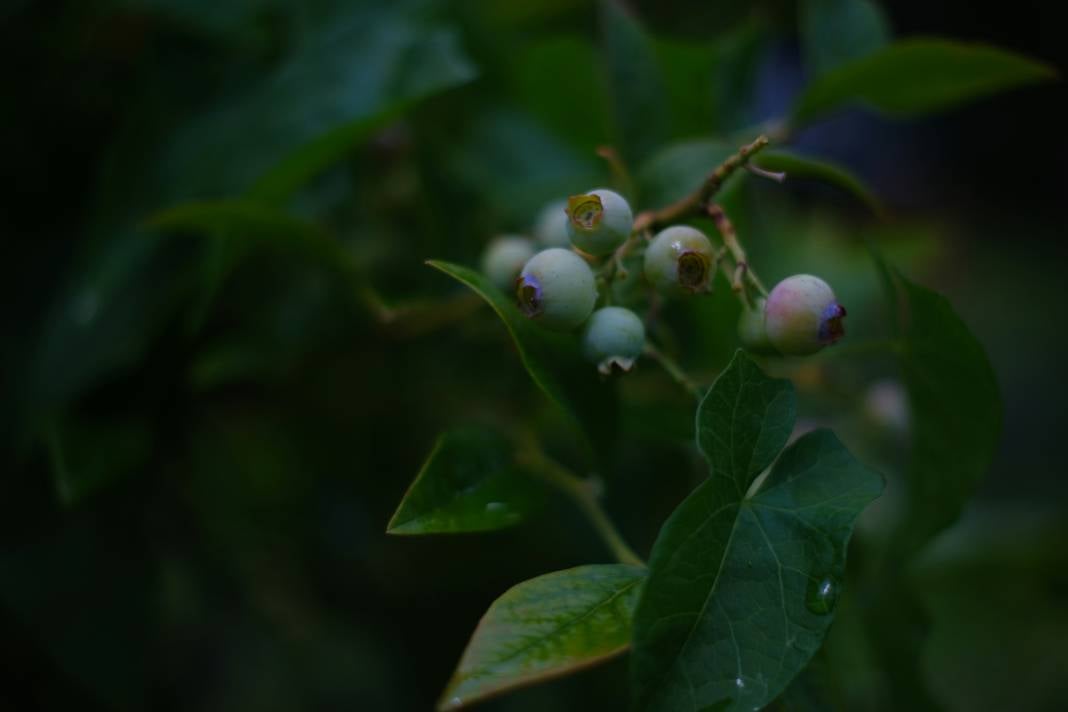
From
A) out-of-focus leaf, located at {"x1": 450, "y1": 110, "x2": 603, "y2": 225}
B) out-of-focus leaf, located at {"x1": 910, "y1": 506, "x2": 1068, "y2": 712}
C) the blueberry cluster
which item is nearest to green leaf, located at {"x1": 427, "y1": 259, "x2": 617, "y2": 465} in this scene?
the blueberry cluster

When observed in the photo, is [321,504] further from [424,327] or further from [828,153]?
[828,153]

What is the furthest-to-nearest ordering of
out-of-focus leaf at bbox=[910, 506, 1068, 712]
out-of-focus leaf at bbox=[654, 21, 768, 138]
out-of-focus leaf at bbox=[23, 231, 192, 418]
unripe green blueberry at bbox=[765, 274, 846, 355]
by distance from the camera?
out-of-focus leaf at bbox=[910, 506, 1068, 712] < out-of-focus leaf at bbox=[654, 21, 768, 138] < out-of-focus leaf at bbox=[23, 231, 192, 418] < unripe green blueberry at bbox=[765, 274, 846, 355]

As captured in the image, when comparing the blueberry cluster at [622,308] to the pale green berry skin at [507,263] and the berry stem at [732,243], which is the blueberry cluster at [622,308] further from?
the pale green berry skin at [507,263]

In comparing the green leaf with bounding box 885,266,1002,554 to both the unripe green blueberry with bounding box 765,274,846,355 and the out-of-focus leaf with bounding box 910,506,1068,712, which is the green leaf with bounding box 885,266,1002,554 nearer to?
the unripe green blueberry with bounding box 765,274,846,355

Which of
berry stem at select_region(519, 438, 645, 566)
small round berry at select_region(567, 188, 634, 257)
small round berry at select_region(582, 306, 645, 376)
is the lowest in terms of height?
berry stem at select_region(519, 438, 645, 566)

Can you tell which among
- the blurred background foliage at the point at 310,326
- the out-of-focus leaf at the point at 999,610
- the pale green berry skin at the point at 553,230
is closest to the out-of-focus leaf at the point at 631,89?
the blurred background foliage at the point at 310,326

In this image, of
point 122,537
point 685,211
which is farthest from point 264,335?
point 685,211
